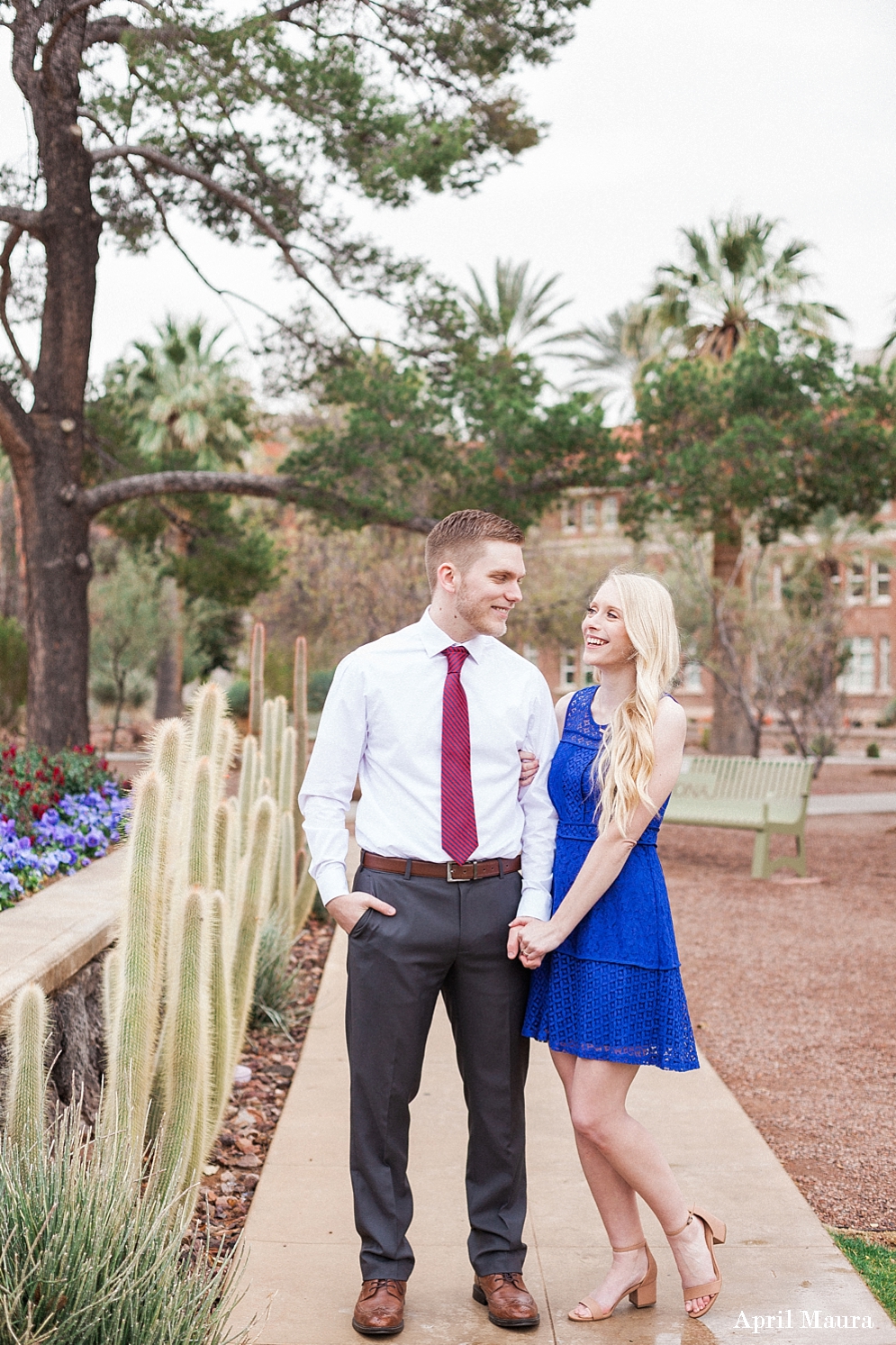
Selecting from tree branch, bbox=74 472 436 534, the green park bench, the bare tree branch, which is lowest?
the green park bench

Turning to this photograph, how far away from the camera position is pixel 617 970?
3.12 metres

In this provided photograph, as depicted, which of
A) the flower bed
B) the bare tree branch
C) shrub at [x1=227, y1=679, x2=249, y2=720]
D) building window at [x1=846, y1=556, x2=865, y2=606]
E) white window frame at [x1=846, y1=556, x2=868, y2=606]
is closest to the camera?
the flower bed

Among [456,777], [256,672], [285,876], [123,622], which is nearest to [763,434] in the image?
[256,672]

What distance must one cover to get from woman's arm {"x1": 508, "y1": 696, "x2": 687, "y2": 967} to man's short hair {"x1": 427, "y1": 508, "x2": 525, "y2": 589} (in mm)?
619

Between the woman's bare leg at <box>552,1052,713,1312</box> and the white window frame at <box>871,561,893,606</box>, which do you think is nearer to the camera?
the woman's bare leg at <box>552,1052,713,1312</box>

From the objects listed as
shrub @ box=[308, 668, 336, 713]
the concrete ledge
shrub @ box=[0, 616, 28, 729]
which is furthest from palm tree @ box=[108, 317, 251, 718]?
the concrete ledge

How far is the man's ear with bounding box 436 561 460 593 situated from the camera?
3.19m

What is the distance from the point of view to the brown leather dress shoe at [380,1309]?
3064 millimetres

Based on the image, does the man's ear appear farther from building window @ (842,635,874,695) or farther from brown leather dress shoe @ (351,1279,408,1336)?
building window @ (842,635,874,695)

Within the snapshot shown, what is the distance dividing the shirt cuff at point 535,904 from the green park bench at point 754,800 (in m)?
8.45

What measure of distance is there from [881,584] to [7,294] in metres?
39.5

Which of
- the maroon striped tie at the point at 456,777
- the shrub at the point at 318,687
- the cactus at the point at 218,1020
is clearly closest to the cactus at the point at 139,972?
the cactus at the point at 218,1020

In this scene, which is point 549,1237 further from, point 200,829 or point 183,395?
point 183,395

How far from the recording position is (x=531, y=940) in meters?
3.10
